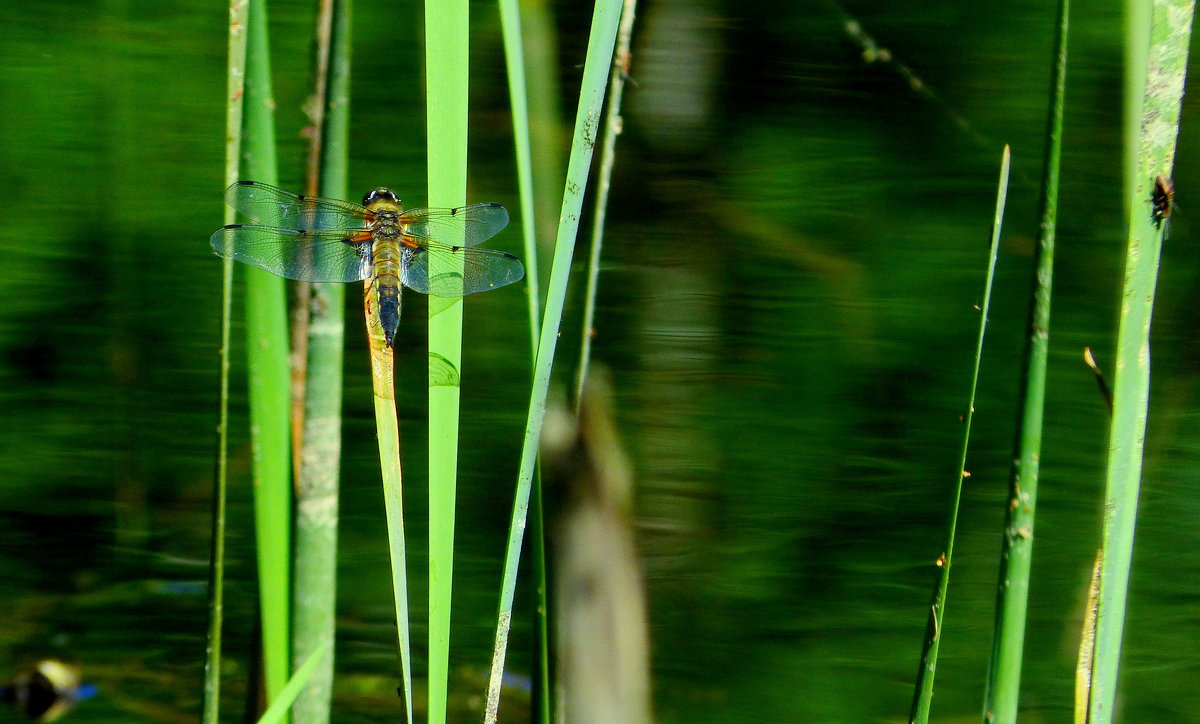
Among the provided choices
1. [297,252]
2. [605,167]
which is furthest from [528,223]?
[297,252]

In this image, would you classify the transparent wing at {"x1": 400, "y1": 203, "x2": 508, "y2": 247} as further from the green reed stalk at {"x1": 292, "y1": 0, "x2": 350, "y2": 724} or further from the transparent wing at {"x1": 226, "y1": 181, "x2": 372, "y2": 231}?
the green reed stalk at {"x1": 292, "y1": 0, "x2": 350, "y2": 724}

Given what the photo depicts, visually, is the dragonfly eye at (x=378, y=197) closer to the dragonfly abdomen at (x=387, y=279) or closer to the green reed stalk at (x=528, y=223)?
the dragonfly abdomen at (x=387, y=279)

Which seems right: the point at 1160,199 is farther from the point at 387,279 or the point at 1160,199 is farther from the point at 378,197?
the point at 378,197

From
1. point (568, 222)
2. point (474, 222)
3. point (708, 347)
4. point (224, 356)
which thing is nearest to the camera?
point (568, 222)

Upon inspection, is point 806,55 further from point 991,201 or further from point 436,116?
point 436,116

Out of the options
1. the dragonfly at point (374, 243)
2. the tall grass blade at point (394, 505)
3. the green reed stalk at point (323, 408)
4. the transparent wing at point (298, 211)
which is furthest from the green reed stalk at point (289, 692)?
the transparent wing at point (298, 211)

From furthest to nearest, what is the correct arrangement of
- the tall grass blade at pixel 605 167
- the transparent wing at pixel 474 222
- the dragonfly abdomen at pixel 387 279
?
the transparent wing at pixel 474 222 → the dragonfly abdomen at pixel 387 279 → the tall grass blade at pixel 605 167

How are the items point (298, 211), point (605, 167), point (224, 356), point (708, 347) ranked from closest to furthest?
point (224, 356) → point (605, 167) → point (298, 211) → point (708, 347)
